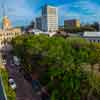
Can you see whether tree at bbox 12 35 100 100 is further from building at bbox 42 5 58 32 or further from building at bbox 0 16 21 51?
building at bbox 42 5 58 32

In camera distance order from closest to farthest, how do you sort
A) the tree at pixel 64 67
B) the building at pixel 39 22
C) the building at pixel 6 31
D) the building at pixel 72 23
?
the tree at pixel 64 67 → the building at pixel 6 31 → the building at pixel 72 23 → the building at pixel 39 22

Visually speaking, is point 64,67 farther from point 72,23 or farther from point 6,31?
point 72,23

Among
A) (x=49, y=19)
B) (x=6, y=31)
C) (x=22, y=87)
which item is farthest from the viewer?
(x=49, y=19)

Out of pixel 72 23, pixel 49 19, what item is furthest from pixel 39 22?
pixel 72 23

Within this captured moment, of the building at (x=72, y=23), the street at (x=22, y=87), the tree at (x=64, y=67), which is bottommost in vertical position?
the street at (x=22, y=87)

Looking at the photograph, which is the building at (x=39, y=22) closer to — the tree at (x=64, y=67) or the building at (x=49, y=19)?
the building at (x=49, y=19)

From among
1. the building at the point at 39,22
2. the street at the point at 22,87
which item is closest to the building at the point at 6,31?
the building at the point at 39,22

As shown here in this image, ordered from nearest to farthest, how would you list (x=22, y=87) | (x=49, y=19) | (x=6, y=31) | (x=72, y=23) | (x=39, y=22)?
1. (x=22, y=87)
2. (x=6, y=31)
3. (x=49, y=19)
4. (x=72, y=23)
5. (x=39, y=22)

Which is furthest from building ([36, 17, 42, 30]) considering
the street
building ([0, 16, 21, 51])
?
the street

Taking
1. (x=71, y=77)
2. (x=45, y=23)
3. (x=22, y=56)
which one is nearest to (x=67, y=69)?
(x=71, y=77)
